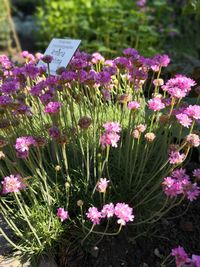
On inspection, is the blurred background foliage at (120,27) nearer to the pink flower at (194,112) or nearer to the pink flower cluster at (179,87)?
the pink flower cluster at (179,87)

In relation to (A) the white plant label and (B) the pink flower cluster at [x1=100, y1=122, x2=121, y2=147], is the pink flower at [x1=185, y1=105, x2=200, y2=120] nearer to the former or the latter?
(B) the pink flower cluster at [x1=100, y1=122, x2=121, y2=147]

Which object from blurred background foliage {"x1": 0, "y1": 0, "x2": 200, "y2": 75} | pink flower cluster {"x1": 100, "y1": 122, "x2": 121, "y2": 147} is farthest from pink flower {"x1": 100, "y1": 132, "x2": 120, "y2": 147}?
blurred background foliage {"x1": 0, "y1": 0, "x2": 200, "y2": 75}

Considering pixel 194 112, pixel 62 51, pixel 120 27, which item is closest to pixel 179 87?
pixel 194 112

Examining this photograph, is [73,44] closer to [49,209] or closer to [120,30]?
[49,209]

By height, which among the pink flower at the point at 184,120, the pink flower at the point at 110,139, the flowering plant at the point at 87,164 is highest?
the pink flower at the point at 184,120

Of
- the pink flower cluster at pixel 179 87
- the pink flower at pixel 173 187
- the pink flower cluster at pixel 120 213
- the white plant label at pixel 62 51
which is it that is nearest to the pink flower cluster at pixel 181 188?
the pink flower at pixel 173 187

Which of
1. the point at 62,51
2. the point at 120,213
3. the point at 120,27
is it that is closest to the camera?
the point at 120,213

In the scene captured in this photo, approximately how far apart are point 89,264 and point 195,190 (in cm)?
58

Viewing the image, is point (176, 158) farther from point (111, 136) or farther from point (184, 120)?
point (111, 136)

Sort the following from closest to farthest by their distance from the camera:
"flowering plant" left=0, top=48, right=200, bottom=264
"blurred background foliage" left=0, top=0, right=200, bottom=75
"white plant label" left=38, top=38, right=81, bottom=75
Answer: "flowering plant" left=0, top=48, right=200, bottom=264 < "white plant label" left=38, top=38, right=81, bottom=75 < "blurred background foliage" left=0, top=0, right=200, bottom=75

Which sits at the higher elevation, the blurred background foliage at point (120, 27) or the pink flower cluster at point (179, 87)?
the pink flower cluster at point (179, 87)

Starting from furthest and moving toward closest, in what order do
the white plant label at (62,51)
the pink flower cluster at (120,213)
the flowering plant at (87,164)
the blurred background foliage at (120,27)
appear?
the blurred background foliage at (120,27) < the white plant label at (62,51) < the flowering plant at (87,164) < the pink flower cluster at (120,213)

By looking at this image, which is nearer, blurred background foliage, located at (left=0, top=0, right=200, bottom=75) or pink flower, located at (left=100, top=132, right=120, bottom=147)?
pink flower, located at (left=100, top=132, right=120, bottom=147)

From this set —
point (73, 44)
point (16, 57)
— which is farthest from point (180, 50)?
point (73, 44)
